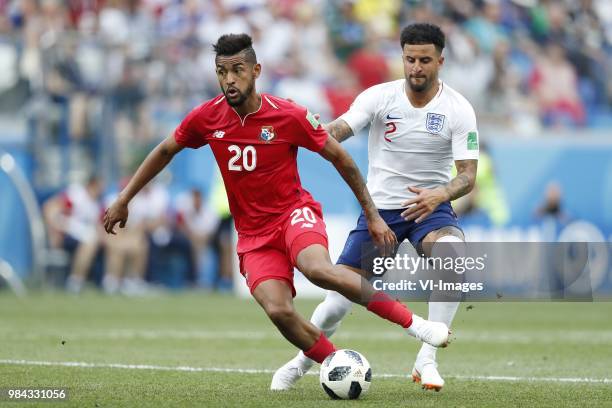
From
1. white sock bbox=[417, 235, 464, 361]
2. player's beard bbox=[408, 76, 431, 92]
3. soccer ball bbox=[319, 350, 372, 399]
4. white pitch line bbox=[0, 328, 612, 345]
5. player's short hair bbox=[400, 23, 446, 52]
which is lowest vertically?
white pitch line bbox=[0, 328, 612, 345]

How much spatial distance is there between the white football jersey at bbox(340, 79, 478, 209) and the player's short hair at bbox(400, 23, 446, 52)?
0.43 metres

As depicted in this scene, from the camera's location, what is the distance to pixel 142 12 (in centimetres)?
2211

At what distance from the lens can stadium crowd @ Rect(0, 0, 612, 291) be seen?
2041cm

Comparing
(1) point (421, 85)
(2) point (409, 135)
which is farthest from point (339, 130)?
(1) point (421, 85)

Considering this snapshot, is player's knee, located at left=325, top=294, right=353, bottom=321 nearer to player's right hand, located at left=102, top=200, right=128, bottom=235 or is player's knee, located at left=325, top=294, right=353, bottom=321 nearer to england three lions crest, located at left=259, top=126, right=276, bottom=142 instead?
england three lions crest, located at left=259, top=126, right=276, bottom=142

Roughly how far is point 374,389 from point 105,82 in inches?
531

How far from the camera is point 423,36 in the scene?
27.4ft

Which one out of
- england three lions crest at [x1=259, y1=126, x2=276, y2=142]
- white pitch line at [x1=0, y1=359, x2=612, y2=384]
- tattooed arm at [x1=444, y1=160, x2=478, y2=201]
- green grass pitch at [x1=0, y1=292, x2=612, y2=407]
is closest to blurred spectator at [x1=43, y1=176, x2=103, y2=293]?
green grass pitch at [x1=0, y1=292, x2=612, y2=407]

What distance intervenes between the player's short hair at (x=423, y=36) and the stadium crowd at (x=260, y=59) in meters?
12.3

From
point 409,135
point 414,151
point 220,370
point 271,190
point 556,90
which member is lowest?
point 220,370

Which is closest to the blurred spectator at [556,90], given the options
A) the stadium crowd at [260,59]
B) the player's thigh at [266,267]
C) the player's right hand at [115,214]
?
the stadium crowd at [260,59]

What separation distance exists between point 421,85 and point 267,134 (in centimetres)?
132

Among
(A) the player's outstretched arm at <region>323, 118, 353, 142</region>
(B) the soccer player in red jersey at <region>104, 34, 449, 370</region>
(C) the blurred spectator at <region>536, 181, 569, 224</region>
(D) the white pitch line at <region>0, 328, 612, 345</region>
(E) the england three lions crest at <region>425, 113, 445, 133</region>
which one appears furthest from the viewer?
(C) the blurred spectator at <region>536, 181, 569, 224</region>

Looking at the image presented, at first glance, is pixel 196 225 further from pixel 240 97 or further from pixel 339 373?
pixel 339 373
